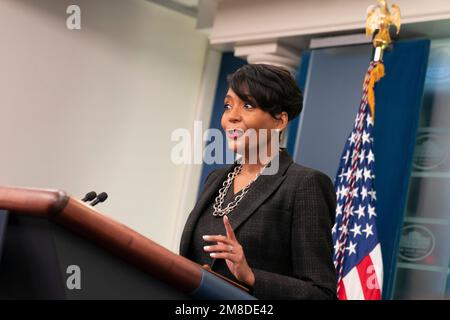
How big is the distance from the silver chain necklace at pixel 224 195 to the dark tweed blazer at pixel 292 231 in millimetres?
38

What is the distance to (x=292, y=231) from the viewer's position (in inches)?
83.0

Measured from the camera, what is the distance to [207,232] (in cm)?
221

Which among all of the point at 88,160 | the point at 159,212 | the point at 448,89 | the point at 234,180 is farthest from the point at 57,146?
the point at 234,180

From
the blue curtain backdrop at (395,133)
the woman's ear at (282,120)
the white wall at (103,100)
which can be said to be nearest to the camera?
the woman's ear at (282,120)

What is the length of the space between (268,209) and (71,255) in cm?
86

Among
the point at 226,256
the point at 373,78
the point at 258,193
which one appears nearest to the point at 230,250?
the point at 226,256

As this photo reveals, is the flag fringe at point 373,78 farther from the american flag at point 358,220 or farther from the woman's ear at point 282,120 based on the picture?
the woman's ear at point 282,120

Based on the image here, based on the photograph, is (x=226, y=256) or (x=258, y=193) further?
(x=258, y=193)

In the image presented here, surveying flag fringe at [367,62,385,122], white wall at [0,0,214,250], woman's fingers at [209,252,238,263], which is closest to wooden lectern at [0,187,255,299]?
woman's fingers at [209,252,238,263]

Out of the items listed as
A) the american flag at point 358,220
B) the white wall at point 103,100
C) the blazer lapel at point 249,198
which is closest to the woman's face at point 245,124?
the blazer lapel at point 249,198

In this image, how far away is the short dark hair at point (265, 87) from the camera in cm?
226

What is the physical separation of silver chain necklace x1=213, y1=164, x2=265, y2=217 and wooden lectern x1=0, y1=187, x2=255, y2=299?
0.77 m

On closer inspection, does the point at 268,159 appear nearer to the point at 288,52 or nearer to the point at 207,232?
the point at 207,232

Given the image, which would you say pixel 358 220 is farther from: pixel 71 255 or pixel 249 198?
pixel 71 255
